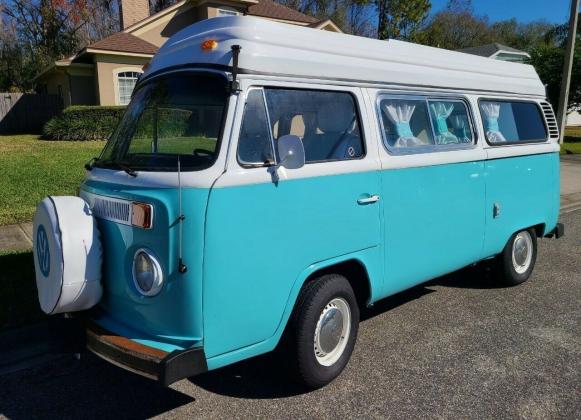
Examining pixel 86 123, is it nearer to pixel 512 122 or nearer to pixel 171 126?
pixel 512 122

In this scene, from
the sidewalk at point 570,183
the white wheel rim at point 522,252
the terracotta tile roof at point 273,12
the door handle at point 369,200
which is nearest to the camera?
the door handle at point 369,200

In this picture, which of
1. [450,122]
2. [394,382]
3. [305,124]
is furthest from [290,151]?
[450,122]

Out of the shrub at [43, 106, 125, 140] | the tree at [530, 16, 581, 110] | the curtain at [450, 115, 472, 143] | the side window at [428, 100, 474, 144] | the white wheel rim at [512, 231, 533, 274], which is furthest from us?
the tree at [530, 16, 581, 110]

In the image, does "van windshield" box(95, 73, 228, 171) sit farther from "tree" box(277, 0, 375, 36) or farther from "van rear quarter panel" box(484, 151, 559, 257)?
"tree" box(277, 0, 375, 36)

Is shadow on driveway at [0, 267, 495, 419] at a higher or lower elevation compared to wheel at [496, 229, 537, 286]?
lower

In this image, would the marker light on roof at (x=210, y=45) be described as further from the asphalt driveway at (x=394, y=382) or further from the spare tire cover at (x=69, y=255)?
the asphalt driveway at (x=394, y=382)

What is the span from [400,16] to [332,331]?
35.1 m

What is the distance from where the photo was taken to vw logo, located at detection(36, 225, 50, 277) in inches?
126

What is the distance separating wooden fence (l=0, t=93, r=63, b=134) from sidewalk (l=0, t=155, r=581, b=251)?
19.6 meters

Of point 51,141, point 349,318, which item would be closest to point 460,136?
point 349,318

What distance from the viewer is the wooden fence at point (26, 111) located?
2488 centimetres

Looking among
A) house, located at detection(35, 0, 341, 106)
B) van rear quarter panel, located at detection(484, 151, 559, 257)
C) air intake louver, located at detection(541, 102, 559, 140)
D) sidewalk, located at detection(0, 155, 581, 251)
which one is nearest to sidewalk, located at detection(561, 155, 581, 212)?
sidewalk, located at detection(0, 155, 581, 251)

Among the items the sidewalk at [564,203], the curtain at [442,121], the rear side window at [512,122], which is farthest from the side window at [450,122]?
the sidewalk at [564,203]

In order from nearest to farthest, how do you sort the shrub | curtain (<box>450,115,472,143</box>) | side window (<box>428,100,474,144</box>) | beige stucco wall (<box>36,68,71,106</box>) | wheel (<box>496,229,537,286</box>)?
side window (<box>428,100,474,144</box>) < curtain (<box>450,115,472,143</box>) < wheel (<box>496,229,537,286</box>) < the shrub < beige stucco wall (<box>36,68,71,106</box>)
